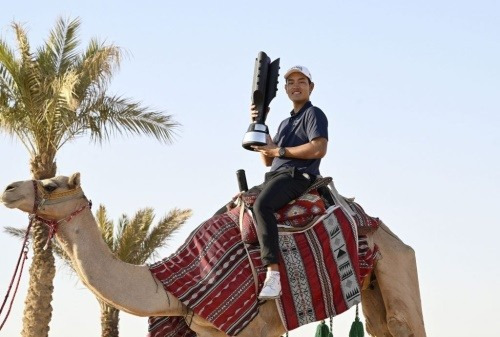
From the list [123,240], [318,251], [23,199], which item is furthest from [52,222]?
[123,240]

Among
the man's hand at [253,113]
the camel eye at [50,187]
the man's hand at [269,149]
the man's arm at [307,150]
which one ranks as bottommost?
the camel eye at [50,187]

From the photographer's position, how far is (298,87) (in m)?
11.9

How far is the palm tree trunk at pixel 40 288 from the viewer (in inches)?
781

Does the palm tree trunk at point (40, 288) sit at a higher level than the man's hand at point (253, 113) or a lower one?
higher

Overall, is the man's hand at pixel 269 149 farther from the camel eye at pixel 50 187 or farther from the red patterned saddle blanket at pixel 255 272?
the camel eye at pixel 50 187

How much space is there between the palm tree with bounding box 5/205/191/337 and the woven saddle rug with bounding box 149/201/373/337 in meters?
10.9

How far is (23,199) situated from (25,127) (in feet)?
30.2

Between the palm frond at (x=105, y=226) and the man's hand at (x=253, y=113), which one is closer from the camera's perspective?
the man's hand at (x=253, y=113)

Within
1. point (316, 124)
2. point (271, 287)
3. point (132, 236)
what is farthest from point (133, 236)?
point (271, 287)

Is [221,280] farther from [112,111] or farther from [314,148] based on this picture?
[112,111]

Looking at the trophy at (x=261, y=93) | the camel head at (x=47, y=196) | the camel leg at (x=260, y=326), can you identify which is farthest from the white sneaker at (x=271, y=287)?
the camel head at (x=47, y=196)

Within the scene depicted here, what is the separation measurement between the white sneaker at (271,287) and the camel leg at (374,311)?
1644 mm

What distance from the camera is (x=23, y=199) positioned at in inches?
422

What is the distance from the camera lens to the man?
11.0m
